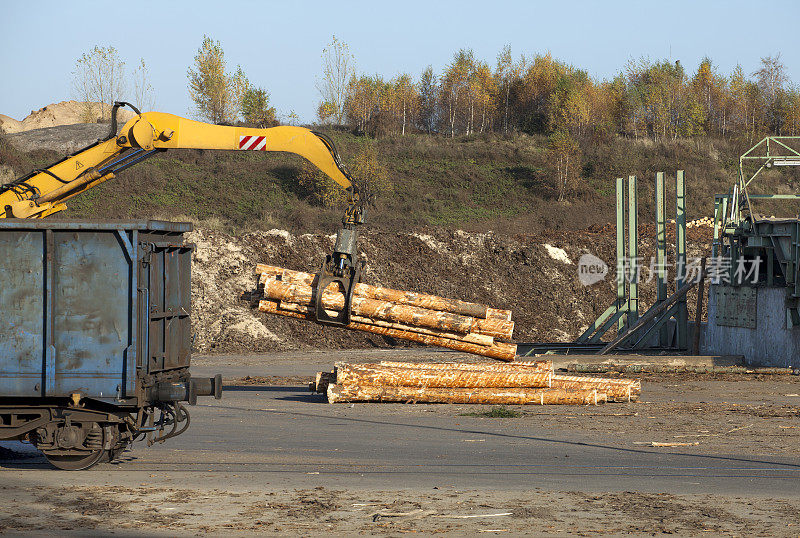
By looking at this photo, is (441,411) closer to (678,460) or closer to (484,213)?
(678,460)

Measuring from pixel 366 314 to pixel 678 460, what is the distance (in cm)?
645

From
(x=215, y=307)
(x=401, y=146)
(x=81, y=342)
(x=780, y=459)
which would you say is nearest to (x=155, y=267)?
(x=81, y=342)

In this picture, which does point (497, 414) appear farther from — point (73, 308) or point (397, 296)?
point (73, 308)

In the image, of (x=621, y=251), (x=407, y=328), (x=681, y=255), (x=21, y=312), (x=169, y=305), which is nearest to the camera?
(x=21, y=312)

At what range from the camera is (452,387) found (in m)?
16.3

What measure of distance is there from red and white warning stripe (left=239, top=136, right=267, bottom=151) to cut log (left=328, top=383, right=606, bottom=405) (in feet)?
15.3

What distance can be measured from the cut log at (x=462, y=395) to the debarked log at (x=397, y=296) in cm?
146

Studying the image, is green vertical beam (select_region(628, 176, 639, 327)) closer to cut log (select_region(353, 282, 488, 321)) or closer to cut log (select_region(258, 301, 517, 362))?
cut log (select_region(258, 301, 517, 362))

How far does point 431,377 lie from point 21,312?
823cm

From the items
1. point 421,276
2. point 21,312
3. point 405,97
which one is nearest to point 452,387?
point 21,312

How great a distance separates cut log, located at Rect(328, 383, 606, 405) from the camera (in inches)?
637

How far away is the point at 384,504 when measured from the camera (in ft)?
28.0

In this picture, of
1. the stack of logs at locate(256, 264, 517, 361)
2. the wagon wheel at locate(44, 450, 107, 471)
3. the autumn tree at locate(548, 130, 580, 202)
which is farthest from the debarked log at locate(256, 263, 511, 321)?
the autumn tree at locate(548, 130, 580, 202)

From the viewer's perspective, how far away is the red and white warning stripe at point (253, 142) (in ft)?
47.5
